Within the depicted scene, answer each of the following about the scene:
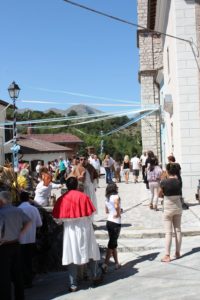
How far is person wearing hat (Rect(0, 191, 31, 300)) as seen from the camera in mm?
6590

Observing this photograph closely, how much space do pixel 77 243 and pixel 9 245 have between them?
4.08 feet

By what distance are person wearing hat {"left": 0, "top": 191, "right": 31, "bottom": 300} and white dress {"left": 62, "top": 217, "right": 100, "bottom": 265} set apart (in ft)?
2.82

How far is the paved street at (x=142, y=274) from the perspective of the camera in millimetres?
7184

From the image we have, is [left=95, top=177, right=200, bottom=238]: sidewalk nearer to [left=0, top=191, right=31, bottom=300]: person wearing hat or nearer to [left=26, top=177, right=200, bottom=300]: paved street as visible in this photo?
[left=26, top=177, right=200, bottom=300]: paved street

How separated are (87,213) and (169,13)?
590 inches

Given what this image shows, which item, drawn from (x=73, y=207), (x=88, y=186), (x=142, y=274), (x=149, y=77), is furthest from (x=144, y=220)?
(x=149, y=77)

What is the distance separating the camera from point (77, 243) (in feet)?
24.8

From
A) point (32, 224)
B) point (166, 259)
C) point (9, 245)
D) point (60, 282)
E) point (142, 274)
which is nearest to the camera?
point (9, 245)

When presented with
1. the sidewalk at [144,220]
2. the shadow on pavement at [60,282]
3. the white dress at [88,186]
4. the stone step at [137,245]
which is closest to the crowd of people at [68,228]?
the shadow on pavement at [60,282]

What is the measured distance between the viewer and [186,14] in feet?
61.4

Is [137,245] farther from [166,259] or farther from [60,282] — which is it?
[60,282]

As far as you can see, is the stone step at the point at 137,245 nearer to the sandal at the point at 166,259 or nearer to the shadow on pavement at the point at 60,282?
the shadow on pavement at the point at 60,282

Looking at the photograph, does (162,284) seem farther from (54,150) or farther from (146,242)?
(54,150)

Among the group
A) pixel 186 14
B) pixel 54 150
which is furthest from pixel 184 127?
pixel 54 150
